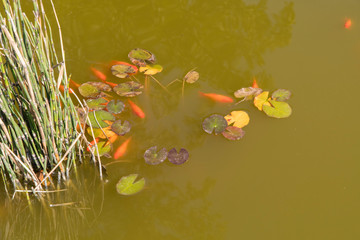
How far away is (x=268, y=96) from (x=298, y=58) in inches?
13.9

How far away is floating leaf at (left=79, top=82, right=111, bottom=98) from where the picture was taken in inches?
86.0

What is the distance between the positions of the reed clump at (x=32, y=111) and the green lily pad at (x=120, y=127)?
0.21m

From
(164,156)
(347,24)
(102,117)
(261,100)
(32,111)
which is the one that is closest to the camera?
(32,111)

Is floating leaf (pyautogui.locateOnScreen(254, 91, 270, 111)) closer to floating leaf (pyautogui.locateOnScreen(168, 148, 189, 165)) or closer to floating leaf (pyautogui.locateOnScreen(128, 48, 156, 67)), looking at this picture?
floating leaf (pyautogui.locateOnScreen(168, 148, 189, 165))

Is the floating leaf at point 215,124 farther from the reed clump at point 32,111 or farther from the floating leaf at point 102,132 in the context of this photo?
the reed clump at point 32,111

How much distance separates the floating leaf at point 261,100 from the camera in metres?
2.16

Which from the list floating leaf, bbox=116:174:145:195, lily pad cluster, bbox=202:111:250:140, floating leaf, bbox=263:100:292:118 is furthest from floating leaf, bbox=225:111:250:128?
floating leaf, bbox=116:174:145:195

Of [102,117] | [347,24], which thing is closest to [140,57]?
[102,117]

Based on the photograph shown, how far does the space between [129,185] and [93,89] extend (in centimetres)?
58

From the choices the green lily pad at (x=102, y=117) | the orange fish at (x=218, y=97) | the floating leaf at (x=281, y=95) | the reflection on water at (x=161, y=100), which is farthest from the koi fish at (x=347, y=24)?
the green lily pad at (x=102, y=117)

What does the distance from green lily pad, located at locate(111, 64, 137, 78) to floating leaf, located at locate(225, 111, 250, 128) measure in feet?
1.81

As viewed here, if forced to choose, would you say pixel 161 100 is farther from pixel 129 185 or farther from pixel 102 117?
pixel 129 185

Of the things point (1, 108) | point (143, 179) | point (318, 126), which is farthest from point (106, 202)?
point (318, 126)

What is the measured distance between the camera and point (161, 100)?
223 cm
